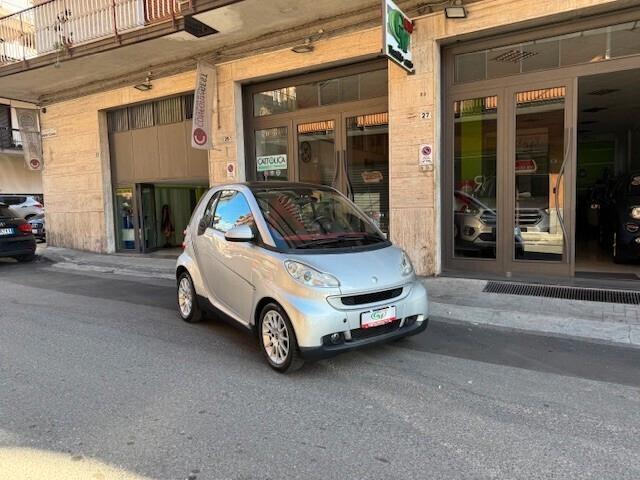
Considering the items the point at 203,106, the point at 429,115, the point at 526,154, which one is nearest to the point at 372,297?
the point at 429,115

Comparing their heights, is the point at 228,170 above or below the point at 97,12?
below

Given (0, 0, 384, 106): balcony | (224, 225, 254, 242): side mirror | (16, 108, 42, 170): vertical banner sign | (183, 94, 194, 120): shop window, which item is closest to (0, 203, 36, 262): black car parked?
(16, 108, 42, 170): vertical banner sign

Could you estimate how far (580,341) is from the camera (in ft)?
16.0

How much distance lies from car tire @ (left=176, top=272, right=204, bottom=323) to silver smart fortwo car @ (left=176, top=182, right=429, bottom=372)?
0.24m

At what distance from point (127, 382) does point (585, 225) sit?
45.2 ft

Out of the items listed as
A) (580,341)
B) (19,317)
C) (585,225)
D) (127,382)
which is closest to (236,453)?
(127,382)

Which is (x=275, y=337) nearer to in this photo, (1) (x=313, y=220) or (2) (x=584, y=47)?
(1) (x=313, y=220)

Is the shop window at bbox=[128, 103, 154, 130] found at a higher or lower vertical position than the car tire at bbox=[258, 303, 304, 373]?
higher

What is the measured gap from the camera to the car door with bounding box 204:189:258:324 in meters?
4.45

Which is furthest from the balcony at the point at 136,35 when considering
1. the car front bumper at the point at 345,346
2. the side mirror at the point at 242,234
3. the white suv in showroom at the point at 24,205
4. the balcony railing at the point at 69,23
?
the white suv in showroom at the point at 24,205

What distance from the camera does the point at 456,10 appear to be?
23.8 ft

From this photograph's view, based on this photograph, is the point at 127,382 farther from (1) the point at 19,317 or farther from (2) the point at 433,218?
(2) the point at 433,218

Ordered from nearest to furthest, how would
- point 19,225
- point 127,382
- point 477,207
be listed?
A: point 127,382 < point 477,207 < point 19,225

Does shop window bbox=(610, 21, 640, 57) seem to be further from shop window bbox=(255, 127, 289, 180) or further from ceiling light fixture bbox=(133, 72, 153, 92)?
ceiling light fixture bbox=(133, 72, 153, 92)
